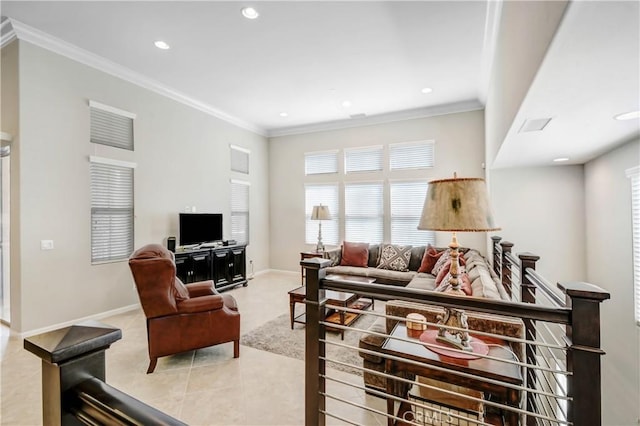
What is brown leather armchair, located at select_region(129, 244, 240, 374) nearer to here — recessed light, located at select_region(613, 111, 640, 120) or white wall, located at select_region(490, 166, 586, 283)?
recessed light, located at select_region(613, 111, 640, 120)

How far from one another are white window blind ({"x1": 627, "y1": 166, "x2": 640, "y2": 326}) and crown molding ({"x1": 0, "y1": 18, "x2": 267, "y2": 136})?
6009 millimetres

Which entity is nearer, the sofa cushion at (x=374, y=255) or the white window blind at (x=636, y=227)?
the white window blind at (x=636, y=227)

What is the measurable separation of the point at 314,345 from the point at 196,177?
4704mm

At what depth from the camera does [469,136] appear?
218 inches

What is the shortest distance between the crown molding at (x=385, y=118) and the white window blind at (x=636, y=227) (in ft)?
9.65

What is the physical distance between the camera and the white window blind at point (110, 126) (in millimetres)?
3994

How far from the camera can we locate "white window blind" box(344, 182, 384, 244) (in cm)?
631

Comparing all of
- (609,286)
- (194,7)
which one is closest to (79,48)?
(194,7)

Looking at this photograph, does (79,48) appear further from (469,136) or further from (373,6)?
(469,136)

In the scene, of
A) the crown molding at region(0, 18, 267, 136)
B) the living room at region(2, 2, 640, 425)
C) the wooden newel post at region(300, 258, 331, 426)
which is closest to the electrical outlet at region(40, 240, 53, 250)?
the living room at region(2, 2, 640, 425)

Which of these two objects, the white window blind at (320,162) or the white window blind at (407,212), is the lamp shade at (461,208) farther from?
the white window blind at (320,162)

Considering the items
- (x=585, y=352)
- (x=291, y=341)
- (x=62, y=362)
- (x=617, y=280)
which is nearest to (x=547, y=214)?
(x=617, y=280)

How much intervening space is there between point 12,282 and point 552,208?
7009mm

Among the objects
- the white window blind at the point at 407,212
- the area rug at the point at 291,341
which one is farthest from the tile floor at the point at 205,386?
the white window blind at the point at 407,212
